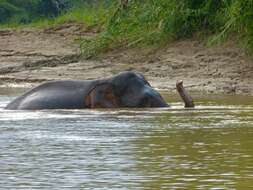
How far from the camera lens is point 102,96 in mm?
14305

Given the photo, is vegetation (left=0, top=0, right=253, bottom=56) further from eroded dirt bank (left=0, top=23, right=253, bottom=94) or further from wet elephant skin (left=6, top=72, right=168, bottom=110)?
wet elephant skin (left=6, top=72, right=168, bottom=110)

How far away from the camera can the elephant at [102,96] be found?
14125mm

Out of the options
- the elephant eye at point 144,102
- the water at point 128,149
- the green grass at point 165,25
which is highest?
the green grass at point 165,25

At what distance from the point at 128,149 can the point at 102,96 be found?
16.1 ft

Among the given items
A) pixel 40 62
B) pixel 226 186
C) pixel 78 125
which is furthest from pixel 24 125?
pixel 40 62

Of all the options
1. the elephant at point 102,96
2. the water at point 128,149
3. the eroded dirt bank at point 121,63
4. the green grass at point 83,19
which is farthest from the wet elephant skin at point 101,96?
the green grass at point 83,19

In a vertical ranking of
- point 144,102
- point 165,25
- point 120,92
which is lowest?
point 144,102

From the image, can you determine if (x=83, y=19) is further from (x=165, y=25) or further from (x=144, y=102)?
(x=144, y=102)

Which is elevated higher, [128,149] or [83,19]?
[83,19]

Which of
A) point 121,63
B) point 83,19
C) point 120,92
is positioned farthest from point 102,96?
point 83,19

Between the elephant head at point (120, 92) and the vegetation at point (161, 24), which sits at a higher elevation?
the vegetation at point (161, 24)

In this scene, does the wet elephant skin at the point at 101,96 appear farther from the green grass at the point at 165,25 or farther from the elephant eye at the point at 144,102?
the green grass at the point at 165,25

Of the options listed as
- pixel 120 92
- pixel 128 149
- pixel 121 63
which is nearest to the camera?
pixel 128 149

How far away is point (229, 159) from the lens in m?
8.70
